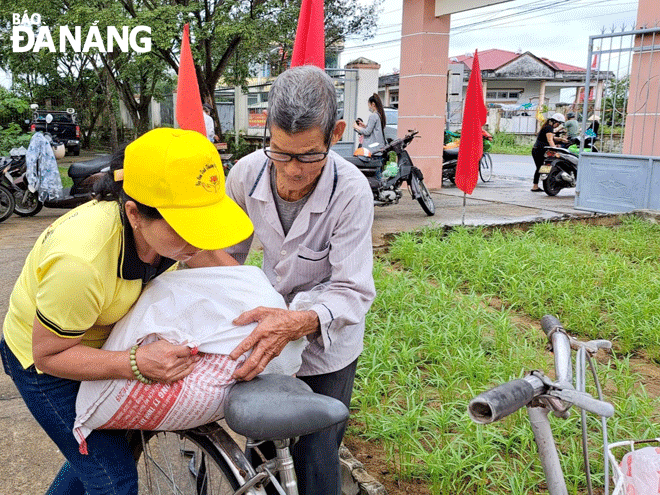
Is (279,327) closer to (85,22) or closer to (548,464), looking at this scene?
(548,464)

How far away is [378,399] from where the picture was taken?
2.93 metres

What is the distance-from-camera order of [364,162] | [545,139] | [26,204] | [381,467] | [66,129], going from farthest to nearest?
[66,129] → [545,139] → [26,204] → [364,162] → [381,467]

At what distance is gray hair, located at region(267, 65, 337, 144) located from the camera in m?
1.55

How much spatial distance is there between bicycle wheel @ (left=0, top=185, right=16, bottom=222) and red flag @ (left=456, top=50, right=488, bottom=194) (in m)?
5.58

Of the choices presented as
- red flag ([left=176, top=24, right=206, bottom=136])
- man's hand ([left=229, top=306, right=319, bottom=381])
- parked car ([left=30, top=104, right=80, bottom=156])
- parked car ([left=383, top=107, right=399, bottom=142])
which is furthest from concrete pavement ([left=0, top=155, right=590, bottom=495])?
parked car ([left=30, top=104, right=80, bottom=156])

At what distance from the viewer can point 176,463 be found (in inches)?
71.3

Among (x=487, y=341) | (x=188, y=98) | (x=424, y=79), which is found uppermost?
(x=424, y=79)

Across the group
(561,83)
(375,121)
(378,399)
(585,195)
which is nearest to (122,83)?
(375,121)

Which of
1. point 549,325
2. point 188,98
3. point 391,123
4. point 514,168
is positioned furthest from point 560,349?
point 391,123

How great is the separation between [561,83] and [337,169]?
122ft

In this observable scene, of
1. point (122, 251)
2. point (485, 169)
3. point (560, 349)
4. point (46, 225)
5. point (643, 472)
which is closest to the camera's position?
point (560, 349)

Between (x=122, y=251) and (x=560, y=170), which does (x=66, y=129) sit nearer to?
(x=560, y=170)

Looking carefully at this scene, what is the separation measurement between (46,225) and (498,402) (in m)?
8.17

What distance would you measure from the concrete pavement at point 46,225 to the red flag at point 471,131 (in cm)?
56
